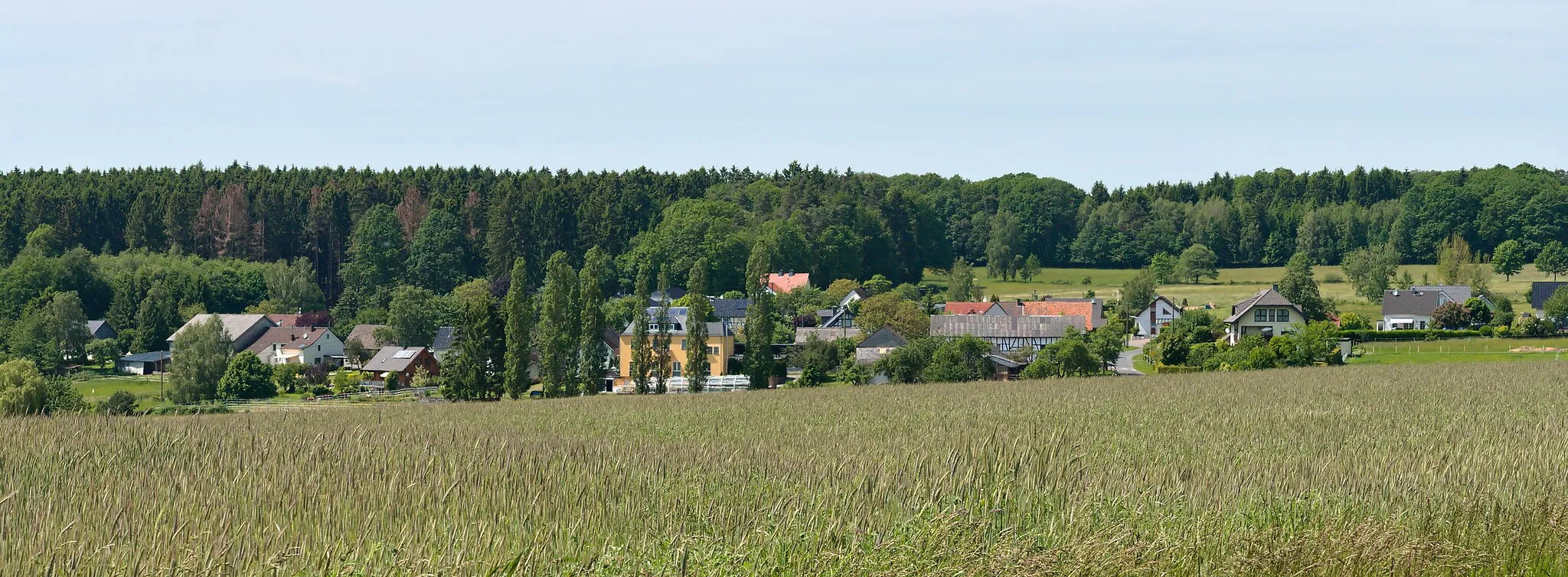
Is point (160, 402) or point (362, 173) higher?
point (362, 173)

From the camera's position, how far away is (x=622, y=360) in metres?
79.6

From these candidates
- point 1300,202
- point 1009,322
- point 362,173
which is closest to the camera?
point 1009,322

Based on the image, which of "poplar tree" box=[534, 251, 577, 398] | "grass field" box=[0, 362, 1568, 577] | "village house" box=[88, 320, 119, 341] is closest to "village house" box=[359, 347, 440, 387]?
"poplar tree" box=[534, 251, 577, 398]

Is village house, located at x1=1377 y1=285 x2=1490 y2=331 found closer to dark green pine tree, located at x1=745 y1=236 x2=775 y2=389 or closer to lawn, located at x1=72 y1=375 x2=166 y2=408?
dark green pine tree, located at x1=745 y1=236 x2=775 y2=389

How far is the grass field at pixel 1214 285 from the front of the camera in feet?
373

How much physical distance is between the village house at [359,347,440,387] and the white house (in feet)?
153

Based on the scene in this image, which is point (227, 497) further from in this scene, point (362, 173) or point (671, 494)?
point (362, 173)

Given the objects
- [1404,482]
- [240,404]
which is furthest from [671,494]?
[240,404]

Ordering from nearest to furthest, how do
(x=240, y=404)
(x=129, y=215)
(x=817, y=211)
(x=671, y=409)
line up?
(x=671, y=409) → (x=240, y=404) → (x=817, y=211) → (x=129, y=215)

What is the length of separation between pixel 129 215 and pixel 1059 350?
12199 cm

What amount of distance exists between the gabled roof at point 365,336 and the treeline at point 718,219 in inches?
1081

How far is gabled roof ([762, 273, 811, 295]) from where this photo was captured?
11681 cm

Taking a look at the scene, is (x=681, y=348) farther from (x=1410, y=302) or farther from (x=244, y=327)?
(x=1410, y=302)

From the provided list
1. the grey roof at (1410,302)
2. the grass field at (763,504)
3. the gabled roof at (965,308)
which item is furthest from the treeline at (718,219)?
the grass field at (763,504)
